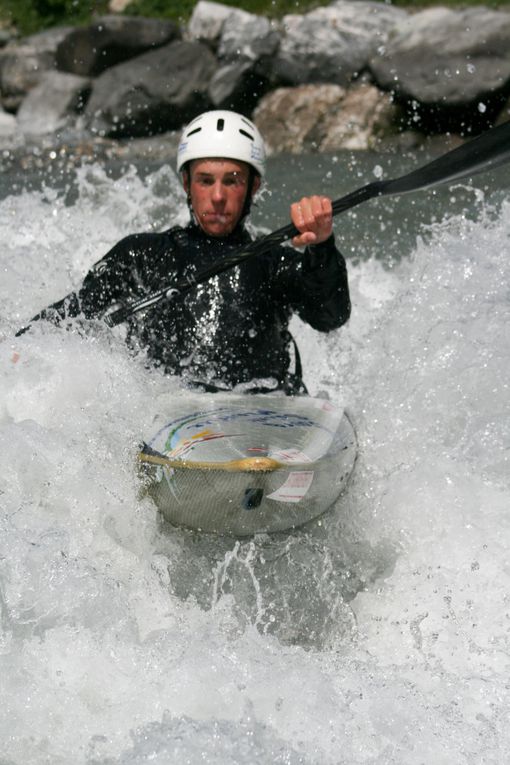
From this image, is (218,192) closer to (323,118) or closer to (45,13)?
(323,118)

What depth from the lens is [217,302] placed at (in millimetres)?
4188

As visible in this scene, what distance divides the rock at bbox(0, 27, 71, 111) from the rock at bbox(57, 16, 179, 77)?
577 millimetres

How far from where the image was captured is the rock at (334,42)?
12.5 m

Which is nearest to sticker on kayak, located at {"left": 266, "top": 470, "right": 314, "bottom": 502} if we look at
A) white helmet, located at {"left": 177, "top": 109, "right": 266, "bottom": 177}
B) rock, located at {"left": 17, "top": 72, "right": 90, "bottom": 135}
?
white helmet, located at {"left": 177, "top": 109, "right": 266, "bottom": 177}

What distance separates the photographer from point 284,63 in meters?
12.8

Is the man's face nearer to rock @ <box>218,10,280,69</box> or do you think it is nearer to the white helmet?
the white helmet

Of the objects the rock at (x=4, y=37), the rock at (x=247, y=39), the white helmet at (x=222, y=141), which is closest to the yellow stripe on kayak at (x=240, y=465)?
the white helmet at (x=222, y=141)

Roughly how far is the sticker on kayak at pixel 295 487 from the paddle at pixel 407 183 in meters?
0.93

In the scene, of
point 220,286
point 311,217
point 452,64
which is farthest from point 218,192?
point 452,64

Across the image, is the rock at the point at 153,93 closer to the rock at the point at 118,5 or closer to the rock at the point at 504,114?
the rock at the point at 118,5

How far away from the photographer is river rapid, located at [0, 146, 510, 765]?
112 inches

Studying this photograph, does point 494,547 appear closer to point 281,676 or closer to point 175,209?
point 281,676

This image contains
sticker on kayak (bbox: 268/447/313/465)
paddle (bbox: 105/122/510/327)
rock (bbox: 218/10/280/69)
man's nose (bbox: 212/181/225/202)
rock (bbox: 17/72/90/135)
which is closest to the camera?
sticker on kayak (bbox: 268/447/313/465)

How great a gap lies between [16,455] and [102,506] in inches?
14.9
